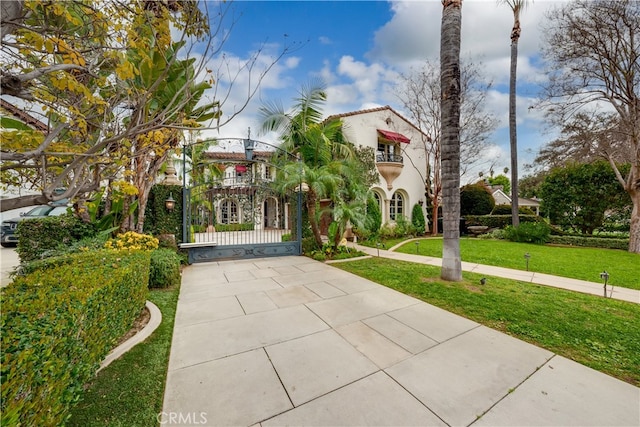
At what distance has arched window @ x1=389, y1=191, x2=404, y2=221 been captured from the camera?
16.2 meters

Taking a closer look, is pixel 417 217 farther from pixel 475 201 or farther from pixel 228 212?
pixel 228 212

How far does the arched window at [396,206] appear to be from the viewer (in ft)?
53.1

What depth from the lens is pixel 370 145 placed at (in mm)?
14883

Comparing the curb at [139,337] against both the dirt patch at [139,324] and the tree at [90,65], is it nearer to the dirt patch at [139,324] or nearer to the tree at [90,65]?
the dirt patch at [139,324]

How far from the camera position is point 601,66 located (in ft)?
29.5

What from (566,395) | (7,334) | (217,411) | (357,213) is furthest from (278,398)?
(357,213)

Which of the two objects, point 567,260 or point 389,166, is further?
point 389,166

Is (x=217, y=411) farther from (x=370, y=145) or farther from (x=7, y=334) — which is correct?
(x=370, y=145)

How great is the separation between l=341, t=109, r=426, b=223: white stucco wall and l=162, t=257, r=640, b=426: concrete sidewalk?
1110 cm

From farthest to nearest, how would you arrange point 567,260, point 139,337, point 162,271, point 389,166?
point 389,166, point 567,260, point 162,271, point 139,337

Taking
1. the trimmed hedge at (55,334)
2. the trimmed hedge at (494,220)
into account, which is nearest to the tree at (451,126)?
the trimmed hedge at (55,334)

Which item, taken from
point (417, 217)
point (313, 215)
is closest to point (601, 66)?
point (417, 217)

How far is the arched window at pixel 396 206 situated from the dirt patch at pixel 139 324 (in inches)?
559

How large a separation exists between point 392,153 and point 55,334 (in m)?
16.3
